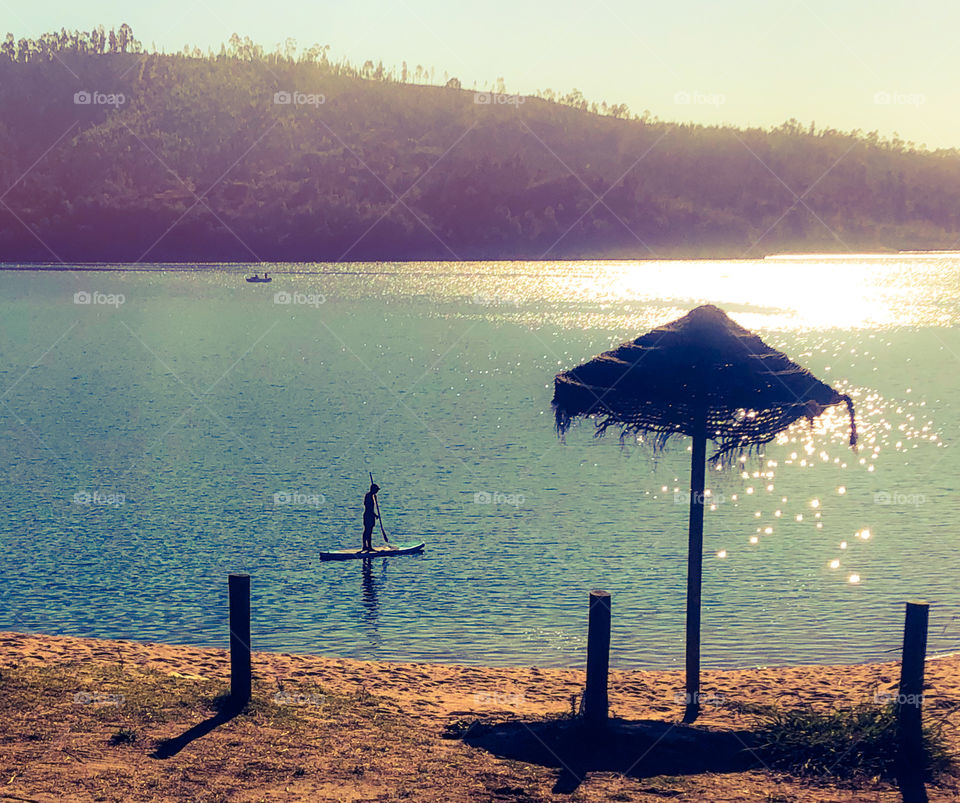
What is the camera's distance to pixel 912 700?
430 inches

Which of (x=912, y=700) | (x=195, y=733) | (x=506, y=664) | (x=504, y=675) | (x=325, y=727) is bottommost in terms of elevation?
(x=506, y=664)

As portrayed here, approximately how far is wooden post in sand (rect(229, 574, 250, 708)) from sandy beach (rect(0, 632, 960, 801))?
0.82ft

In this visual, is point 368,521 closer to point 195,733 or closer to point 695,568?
point 695,568

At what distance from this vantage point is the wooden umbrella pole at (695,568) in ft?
45.6

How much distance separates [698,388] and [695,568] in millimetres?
2549

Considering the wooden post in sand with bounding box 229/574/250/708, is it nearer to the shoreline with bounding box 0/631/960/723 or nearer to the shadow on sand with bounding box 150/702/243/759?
the shadow on sand with bounding box 150/702/243/759

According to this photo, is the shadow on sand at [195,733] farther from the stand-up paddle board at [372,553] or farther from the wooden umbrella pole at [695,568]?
the stand-up paddle board at [372,553]

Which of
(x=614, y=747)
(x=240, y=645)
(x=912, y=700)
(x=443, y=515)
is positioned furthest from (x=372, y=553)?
(x=912, y=700)

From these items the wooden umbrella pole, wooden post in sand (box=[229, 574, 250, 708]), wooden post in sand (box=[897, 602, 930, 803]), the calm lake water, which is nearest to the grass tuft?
wooden post in sand (box=[897, 602, 930, 803])

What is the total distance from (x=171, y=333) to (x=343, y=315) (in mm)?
27614

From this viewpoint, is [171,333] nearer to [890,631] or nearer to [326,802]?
[890,631]

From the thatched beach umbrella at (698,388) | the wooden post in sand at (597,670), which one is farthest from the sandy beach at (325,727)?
the thatched beach umbrella at (698,388)

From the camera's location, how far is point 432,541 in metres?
27.4

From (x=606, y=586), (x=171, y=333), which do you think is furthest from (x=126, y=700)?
(x=171, y=333)
